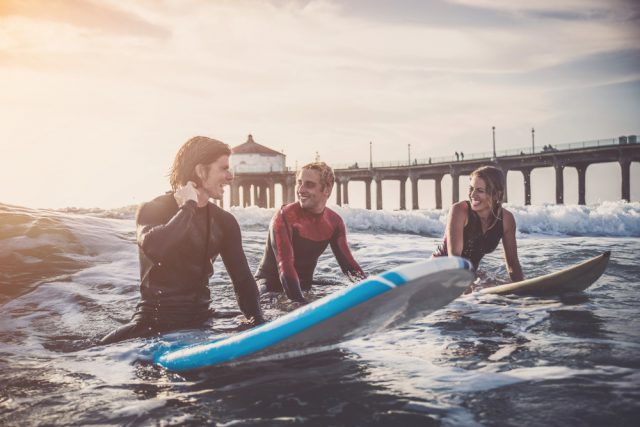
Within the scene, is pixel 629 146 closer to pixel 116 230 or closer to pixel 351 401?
pixel 116 230

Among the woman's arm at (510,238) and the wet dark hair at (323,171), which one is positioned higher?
the wet dark hair at (323,171)

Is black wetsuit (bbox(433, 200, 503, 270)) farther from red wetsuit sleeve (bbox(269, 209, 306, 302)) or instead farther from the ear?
the ear

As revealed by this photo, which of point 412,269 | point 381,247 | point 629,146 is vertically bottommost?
point 381,247

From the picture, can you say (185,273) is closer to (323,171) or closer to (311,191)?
(311,191)

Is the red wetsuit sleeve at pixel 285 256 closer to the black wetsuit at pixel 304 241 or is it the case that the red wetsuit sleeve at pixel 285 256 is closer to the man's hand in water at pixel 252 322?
the black wetsuit at pixel 304 241

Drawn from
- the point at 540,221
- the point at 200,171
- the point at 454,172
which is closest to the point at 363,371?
the point at 200,171

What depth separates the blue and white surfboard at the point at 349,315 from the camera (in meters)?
2.47

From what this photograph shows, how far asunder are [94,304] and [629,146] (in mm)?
46166

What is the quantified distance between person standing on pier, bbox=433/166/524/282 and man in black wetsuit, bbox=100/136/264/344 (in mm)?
2272

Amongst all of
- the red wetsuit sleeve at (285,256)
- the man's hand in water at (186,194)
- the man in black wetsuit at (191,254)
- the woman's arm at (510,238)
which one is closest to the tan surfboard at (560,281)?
the woman's arm at (510,238)

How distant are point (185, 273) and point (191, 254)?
16 centimetres

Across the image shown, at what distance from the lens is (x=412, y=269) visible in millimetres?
2467

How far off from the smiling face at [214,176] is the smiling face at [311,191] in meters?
1.93

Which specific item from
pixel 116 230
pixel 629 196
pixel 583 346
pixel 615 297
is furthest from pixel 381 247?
pixel 629 196
